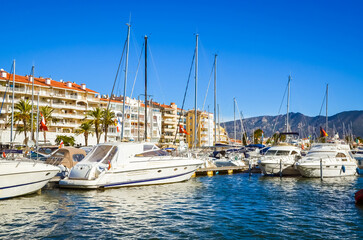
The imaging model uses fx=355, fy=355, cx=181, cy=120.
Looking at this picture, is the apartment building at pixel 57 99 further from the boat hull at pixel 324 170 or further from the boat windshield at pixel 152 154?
the boat hull at pixel 324 170

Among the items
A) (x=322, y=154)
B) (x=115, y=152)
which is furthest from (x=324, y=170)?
(x=115, y=152)

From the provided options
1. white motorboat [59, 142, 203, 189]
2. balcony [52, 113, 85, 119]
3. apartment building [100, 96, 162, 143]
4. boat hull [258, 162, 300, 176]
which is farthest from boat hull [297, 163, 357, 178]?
balcony [52, 113, 85, 119]

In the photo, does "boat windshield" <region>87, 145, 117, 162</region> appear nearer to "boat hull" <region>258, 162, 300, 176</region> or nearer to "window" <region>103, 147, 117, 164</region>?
"window" <region>103, 147, 117, 164</region>

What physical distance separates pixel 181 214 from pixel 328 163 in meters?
20.7

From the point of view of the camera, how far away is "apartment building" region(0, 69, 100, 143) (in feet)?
249

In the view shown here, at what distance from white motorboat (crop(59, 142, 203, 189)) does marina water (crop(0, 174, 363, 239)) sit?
0.65 m

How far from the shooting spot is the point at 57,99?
278 ft

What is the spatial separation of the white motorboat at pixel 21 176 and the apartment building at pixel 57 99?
2298 inches

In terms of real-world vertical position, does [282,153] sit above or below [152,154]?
below

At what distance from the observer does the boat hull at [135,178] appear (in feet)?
70.6

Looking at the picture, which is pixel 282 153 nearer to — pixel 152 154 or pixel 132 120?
pixel 152 154

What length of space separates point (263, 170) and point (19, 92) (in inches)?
2392

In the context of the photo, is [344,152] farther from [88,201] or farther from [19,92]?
[19,92]

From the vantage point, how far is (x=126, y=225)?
45.6 feet
